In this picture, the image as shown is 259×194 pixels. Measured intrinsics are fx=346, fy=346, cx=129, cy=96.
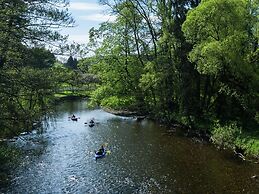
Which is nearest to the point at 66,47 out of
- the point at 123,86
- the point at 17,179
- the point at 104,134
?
the point at 17,179

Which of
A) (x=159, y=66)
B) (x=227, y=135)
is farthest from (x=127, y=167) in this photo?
(x=159, y=66)

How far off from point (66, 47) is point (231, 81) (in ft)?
71.3

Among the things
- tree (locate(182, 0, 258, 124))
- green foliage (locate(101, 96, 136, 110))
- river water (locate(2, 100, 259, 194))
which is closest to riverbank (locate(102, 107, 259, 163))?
river water (locate(2, 100, 259, 194))

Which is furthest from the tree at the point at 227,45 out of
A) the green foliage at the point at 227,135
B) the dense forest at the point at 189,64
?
the green foliage at the point at 227,135

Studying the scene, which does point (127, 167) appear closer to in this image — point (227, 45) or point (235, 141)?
point (235, 141)

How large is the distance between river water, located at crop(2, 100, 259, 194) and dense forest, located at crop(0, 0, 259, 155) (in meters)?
1.85

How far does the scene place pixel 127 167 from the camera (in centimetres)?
2558

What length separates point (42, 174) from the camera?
955 inches

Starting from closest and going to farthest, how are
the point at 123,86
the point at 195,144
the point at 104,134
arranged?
the point at 195,144 → the point at 104,134 → the point at 123,86

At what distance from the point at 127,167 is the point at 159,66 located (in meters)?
20.4

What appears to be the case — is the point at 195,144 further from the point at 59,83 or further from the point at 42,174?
the point at 59,83

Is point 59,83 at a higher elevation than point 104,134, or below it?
higher

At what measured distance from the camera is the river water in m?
21.5

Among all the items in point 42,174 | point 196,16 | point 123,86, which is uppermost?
point 196,16
